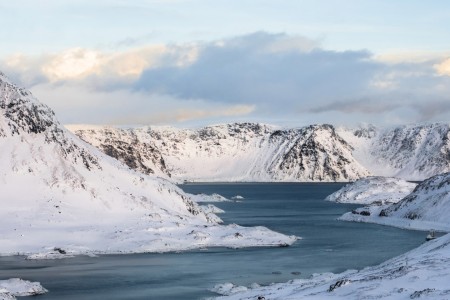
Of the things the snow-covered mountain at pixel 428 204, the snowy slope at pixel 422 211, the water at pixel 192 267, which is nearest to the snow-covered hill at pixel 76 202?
the water at pixel 192 267

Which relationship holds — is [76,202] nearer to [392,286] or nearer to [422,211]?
[422,211]

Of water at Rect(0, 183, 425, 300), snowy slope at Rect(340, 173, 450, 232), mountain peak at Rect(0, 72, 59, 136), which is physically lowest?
water at Rect(0, 183, 425, 300)

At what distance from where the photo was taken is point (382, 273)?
62062mm

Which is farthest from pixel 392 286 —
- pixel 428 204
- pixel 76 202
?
pixel 428 204

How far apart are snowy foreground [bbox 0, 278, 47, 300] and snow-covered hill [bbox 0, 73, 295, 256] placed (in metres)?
28.5

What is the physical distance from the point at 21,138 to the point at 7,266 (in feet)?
147

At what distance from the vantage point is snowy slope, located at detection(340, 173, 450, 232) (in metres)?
149

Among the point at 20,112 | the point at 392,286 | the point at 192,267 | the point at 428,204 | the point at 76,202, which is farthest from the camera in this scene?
the point at 428,204

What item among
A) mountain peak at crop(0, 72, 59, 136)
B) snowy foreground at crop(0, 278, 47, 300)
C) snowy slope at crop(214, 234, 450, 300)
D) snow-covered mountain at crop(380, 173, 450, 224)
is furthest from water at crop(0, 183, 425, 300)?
mountain peak at crop(0, 72, 59, 136)

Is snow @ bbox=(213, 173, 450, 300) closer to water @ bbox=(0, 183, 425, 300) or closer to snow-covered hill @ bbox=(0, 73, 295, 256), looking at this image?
water @ bbox=(0, 183, 425, 300)

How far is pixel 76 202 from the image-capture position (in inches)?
4993

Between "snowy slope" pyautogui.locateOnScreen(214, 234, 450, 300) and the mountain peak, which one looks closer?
"snowy slope" pyautogui.locateOnScreen(214, 234, 450, 300)

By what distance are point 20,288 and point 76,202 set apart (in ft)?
178

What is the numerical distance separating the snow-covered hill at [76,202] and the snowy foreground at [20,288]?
2845cm
